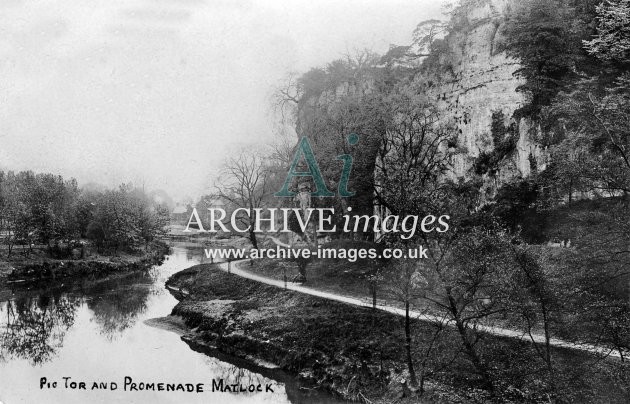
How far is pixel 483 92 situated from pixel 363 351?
350 inches

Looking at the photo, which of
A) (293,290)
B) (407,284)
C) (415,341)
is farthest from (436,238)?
(293,290)

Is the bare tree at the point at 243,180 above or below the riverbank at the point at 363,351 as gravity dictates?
above

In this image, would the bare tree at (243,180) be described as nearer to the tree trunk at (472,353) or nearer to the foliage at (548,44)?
the tree trunk at (472,353)

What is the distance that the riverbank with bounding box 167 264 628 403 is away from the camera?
10094mm

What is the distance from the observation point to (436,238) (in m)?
11.4

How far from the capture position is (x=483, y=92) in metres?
14.3

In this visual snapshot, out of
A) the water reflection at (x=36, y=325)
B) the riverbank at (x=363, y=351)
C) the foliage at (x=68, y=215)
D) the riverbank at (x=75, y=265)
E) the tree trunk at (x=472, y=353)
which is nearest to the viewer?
the riverbank at (x=363, y=351)

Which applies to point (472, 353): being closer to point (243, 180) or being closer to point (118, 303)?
point (243, 180)

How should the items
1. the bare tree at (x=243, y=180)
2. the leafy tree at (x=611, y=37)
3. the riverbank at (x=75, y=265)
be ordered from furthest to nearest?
the riverbank at (x=75, y=265), the bare tree at (x=243, y=180), the leafy tree at (x=611, y=37)

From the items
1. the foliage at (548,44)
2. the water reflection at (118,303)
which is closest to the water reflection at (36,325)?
the water reflection at (118,303)

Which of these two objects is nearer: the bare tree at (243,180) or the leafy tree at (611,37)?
the leafy tree at (611,37)
